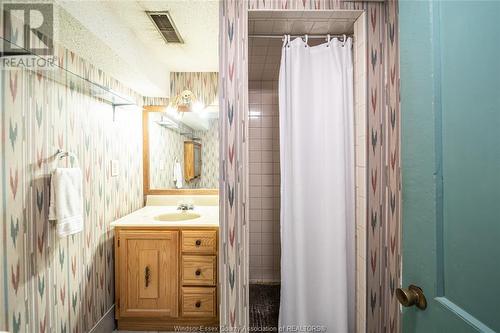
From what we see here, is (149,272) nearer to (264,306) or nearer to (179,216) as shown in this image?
(179,216)

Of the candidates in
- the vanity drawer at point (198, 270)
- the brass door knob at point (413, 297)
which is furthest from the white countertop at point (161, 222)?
the brass door knob at point (413, 297)

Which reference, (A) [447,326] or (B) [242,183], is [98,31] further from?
(A) [447,326]

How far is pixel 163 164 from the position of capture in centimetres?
264

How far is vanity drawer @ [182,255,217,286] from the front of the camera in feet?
6.52

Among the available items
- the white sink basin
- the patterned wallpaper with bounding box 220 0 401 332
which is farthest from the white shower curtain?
the white sink basin

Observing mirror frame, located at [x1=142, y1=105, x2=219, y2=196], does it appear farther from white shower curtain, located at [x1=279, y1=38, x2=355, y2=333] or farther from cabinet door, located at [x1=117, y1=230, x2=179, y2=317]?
white shower curtain, located at [x1=279, y1=38, x2=355, y2=333]

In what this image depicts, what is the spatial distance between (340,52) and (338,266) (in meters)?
1.38

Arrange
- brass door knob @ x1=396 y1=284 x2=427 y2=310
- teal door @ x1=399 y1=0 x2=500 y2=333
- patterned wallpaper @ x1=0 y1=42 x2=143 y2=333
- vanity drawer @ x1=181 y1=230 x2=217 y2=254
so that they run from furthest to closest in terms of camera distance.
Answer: vanity drawer @ x1=181 y1=230 x2=217 y2=254 < patterned wallpaper @ x1=0 y1=42 x2=143 y2=333 < brass door knob @ x1=396 y1=284 x2=427 y2=310 < teal door @ x1=399 y1=0 x2=500 y2=333

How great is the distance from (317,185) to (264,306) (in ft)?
4.57

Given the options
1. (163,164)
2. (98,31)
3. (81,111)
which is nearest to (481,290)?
(98,31)

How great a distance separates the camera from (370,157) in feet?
4.75

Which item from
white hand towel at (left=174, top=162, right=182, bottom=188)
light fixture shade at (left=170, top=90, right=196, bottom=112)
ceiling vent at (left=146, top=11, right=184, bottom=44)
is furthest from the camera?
white hand towel at (left=174, top=162, right=182, bottom=188)

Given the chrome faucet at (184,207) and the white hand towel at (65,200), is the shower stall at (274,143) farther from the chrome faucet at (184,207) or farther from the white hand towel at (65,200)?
the white hand towel at (65,200)

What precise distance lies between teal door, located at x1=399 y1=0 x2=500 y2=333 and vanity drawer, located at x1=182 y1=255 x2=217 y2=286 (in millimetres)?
1467
